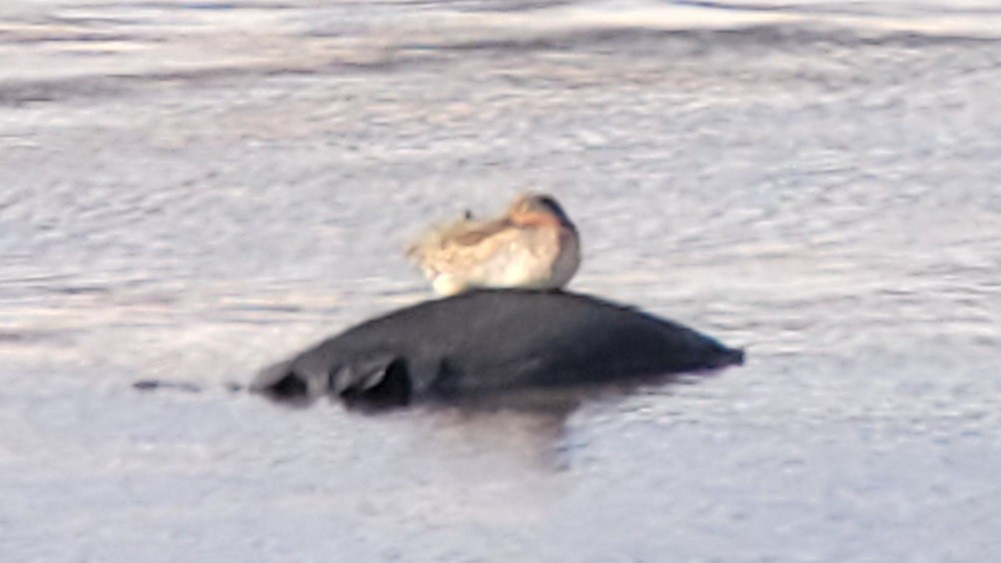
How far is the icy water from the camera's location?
5.51 metres

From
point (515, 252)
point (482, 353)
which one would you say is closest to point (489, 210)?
point (515, 252)

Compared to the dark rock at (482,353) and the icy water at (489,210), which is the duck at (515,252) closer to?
the dark rock at (482,353)

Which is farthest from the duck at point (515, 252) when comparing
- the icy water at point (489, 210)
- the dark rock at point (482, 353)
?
the icy water at point (489, 210)

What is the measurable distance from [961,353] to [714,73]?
462 centimetres

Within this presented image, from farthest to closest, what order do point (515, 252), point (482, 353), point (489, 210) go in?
point (489, 210) → point (515, 252) → point (482, 353)

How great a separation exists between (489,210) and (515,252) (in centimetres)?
212

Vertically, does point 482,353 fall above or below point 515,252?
below

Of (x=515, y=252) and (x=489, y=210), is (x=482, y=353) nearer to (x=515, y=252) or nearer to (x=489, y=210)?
(x=515, y=252)

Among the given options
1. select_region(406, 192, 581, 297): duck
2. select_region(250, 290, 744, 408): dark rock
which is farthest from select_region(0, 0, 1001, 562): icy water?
select_region(406, 192, 581, 297): duck

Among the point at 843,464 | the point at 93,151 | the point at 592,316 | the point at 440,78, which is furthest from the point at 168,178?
the point at 843,464

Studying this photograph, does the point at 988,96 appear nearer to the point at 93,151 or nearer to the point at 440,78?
the point at 440,78

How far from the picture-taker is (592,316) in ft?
22.0

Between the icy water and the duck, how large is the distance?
0.42m

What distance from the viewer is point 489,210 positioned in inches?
346
